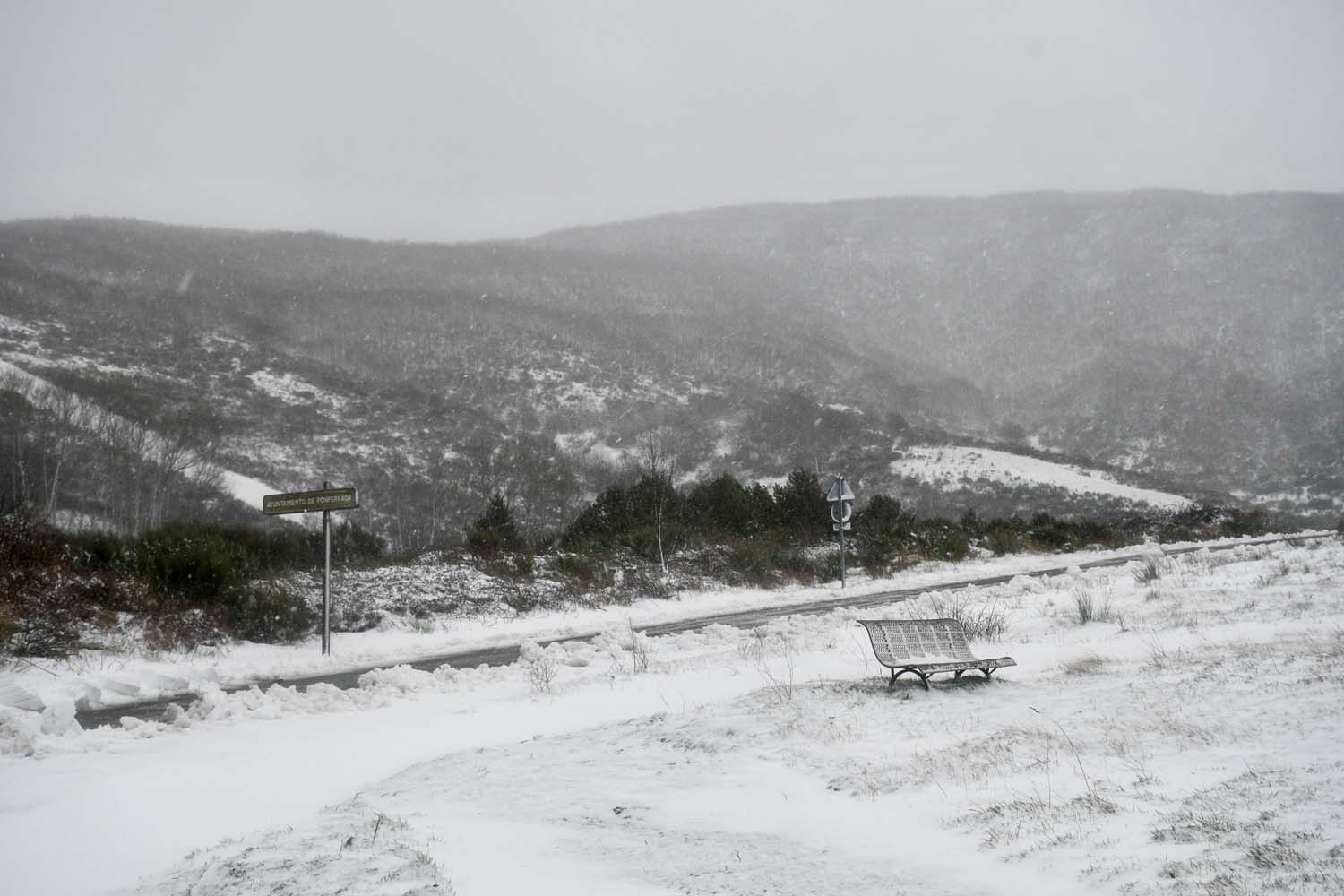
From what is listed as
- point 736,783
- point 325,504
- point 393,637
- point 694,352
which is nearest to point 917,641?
point 736,783

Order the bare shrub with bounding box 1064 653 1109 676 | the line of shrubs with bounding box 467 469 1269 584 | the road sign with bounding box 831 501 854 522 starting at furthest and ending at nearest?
1. the line of shrubs with bounding box 467 469 1269 584
2. the road sign with bounding box 831 501 854 522
3. the bare shrub with bounding box 1064 653 1109 676

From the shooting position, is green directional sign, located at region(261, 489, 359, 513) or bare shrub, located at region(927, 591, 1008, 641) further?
green directional sign, located at region(261, 489, 359, 513)

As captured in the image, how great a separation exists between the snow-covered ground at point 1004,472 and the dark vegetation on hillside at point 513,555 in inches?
625

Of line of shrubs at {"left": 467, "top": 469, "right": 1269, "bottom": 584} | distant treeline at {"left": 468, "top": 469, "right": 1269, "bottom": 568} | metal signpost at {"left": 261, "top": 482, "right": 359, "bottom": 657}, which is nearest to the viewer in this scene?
metal signpost at {"left": 261, "top": 482, "right": 359, "bottom": 657}

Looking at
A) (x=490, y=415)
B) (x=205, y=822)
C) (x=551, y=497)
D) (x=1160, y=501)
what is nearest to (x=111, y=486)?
(x=551, y=497)

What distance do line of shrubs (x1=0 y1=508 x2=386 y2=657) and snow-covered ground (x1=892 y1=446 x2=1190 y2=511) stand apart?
170ft

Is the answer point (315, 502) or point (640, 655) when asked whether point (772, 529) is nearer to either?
point (315, 502)

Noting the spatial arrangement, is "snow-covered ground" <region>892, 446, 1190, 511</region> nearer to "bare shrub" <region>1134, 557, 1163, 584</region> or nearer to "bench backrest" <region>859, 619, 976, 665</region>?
"bare shrub" <region>1134, 557, 1163, 584</region>

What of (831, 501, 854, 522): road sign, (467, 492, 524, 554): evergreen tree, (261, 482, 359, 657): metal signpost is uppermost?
(261, 482, 359, 657): metal signpost

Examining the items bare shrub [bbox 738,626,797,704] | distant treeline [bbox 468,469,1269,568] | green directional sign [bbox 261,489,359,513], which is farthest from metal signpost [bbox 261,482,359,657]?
distant treeline [bbox 468,469,1269,568]

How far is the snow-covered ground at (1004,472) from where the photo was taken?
57219 millimetres

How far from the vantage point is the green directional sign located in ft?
42.5

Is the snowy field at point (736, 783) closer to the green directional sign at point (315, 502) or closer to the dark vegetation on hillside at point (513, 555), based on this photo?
the green directional sign at point (315, 502)

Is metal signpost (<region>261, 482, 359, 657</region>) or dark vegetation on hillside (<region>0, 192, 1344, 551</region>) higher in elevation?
dark vegetation on hillside (<region>0, 192, 1344, 551</region>)
